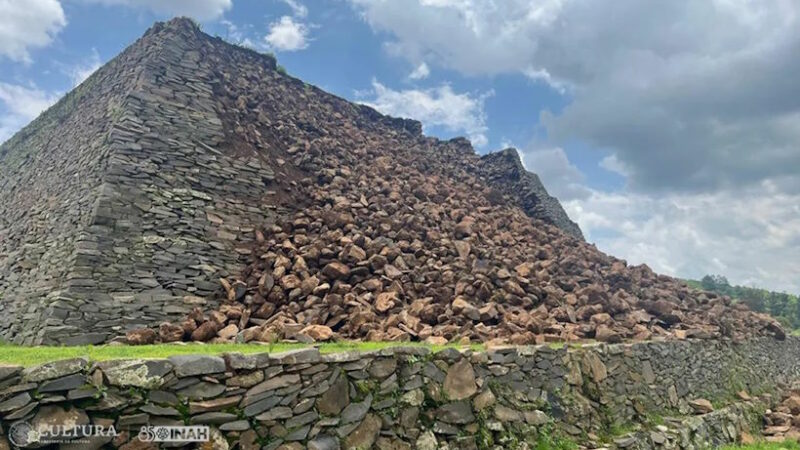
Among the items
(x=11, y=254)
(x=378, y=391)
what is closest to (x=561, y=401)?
(x=378, y=391)

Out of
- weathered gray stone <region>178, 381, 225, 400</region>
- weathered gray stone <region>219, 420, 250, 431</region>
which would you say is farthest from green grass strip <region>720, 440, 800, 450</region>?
weathered gray stone <region>178, 381, 225, 400</region>

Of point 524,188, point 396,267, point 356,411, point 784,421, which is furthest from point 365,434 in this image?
point 524,188

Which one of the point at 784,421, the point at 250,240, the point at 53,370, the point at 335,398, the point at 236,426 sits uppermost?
the point at 250,240

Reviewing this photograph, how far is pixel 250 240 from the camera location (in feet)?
43.8

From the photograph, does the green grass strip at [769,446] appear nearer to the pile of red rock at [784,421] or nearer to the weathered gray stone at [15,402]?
the pile of red rock at [784,421]

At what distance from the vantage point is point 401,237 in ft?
46.4

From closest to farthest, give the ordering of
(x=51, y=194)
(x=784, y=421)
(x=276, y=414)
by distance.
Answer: (x=276, y=414) → (x=784, y=421) → (x=51, y=194)

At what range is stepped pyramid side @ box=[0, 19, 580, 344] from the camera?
10766mm

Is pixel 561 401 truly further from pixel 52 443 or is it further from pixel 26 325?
pixel 26 325

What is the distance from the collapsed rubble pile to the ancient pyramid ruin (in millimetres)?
65

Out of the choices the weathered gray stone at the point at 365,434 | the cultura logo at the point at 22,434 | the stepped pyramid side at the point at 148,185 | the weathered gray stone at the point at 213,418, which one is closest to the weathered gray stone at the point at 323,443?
the weathered gray stone at the point at 365,434

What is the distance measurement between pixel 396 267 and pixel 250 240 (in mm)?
4317

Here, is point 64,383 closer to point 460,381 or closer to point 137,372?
point 137,372

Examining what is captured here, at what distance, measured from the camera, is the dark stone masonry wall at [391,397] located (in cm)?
480
